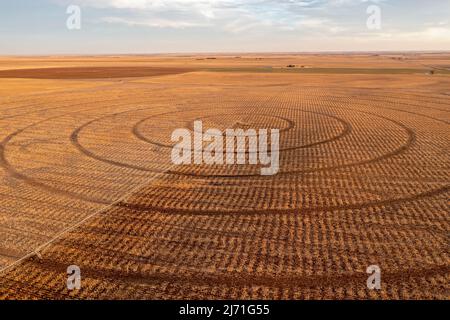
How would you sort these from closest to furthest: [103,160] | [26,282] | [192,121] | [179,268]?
[26,282] < [179,268] < [103,160] < [192,121]

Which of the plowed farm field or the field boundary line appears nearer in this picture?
the plowed farm field

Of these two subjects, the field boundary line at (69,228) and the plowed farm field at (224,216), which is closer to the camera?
the plowed farm field at (224,216)

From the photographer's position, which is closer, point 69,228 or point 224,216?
point 69,228

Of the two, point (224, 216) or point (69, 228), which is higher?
point (224, 216)

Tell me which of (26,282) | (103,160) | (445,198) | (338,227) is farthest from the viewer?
(103,160)

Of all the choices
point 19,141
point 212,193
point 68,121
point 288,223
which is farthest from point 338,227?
point 68,121

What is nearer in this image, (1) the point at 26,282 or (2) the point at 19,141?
(1) the point at 26,282
